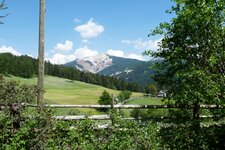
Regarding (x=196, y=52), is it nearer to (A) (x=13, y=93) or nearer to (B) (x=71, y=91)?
(A) (x=13, y=93)

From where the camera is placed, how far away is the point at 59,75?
167 m

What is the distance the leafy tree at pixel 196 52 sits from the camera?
39.0 ft

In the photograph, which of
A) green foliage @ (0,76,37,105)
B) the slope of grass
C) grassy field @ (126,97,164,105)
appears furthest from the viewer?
the slope of grass

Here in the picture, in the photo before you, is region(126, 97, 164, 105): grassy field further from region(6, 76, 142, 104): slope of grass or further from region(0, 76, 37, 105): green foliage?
region(0, 76, 37, 105): green foliage

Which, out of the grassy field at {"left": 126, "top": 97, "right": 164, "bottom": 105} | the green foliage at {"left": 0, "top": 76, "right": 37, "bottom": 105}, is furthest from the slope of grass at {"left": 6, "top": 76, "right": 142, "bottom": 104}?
the green foliage at {"left": 0, "top": 76, "right": 37, "bottom": 105}

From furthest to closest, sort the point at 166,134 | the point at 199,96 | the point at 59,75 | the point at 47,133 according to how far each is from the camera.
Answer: the point at 59,75, the point at 166,134, the point at 199,96, the point at 47,133

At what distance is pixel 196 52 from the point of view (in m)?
12.9

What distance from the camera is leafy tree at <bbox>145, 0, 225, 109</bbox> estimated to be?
11898mm

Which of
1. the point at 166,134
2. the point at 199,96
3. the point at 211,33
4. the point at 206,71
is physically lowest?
the point at 166,134

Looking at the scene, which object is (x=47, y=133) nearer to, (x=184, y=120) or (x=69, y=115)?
(x=69, y=115)

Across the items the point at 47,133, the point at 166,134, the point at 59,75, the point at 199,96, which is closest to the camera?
the point at 47,133

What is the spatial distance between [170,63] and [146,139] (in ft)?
11.7

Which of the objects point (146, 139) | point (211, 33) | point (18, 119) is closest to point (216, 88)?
point (211, 33)

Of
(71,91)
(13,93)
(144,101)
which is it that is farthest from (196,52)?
(71,91)
